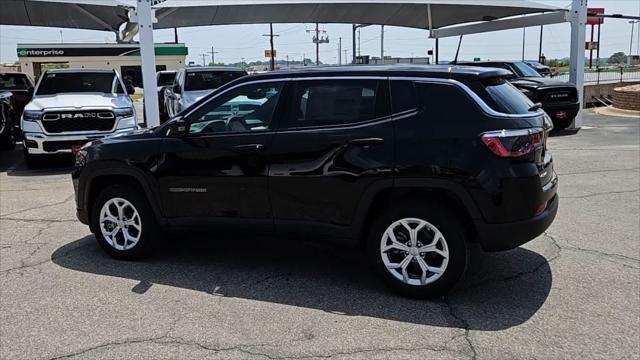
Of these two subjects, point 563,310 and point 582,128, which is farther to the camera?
point 582,128

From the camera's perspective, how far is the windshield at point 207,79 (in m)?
13.6

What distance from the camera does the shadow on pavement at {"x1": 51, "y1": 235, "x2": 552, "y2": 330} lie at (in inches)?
165

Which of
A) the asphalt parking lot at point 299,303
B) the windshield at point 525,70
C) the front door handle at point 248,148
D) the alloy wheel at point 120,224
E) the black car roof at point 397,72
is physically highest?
the windshield at point 525,70

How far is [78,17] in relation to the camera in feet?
61.0

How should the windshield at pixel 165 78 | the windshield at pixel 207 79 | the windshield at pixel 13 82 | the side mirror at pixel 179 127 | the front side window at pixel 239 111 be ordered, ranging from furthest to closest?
the windshield at pixel 165 78
the windshield at pixel 13 82
the windshield at pixel 207 79
the side mirror at pixel 179 127
the front side window at pixel 239 111

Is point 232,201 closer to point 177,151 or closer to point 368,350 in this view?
point 177,151

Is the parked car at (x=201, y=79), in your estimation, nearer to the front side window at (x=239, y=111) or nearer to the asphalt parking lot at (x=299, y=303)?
the asphalt parking lot at (x=299, y=303)

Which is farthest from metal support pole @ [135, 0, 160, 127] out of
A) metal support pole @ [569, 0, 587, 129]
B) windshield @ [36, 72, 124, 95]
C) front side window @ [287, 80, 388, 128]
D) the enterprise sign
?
the enterprise sign

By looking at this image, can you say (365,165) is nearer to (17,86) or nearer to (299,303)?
(299,303)

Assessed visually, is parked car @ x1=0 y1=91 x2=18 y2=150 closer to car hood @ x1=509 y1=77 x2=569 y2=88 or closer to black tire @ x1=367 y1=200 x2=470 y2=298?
black tire @ x1=367 y1=200 x2=470 y2=298

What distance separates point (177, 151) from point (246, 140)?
0.68 m

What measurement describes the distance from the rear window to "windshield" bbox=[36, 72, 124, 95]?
9.57m

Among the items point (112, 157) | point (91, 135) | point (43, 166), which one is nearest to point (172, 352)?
point (112, 157)

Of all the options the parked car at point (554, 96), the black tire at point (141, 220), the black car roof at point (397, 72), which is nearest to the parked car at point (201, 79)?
the parked car at point (554, 96)
